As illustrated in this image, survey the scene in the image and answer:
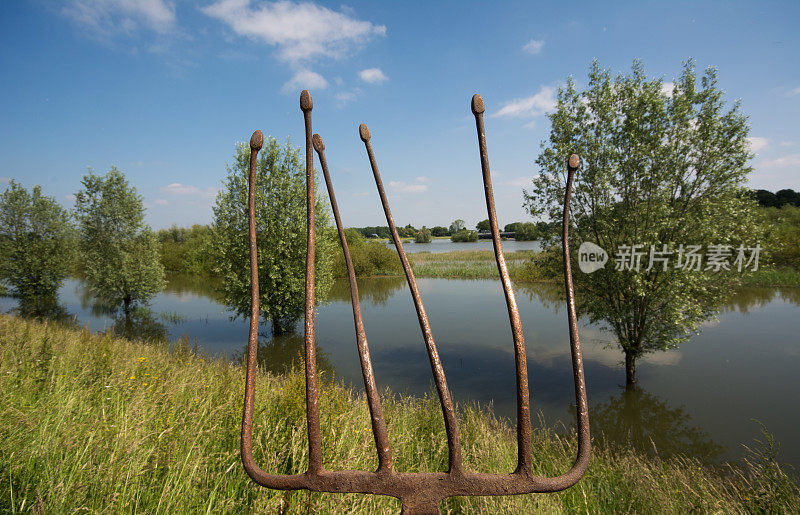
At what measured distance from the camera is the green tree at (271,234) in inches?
584

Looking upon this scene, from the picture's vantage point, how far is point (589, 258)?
11367mm

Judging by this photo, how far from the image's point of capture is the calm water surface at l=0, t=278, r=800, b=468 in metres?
9.88

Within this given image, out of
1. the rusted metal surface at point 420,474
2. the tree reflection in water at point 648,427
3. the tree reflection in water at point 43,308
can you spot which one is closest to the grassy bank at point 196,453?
the rusted metal surface at point 420,474

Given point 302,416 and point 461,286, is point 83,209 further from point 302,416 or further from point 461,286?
point 461,286

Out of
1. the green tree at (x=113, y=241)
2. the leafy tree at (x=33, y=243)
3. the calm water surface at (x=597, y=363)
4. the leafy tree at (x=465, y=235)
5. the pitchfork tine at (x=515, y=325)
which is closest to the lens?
the pitchfork tine at (x=515, y=325)

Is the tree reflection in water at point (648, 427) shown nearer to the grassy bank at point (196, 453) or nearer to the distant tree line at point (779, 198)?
the grassy bank at point (196, 453)

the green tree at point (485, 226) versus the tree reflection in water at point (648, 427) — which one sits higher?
the green tree at point (485, 226)

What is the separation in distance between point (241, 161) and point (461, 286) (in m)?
23.4

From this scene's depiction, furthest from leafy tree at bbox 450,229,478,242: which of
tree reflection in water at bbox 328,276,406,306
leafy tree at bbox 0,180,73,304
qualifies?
leafy tree at bbox 0,180,73,304

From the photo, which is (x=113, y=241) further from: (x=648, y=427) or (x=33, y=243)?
(x=648, y=427)

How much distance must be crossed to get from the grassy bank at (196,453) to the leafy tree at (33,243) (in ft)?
79.6

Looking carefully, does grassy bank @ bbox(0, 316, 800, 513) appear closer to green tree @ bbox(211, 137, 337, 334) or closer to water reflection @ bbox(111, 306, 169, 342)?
green tree @ bbox(211, 137, 337, 334)

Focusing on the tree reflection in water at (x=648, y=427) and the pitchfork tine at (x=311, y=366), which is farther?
the tree reflection in water at (x=648, y=427)

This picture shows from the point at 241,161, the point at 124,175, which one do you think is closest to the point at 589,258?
the point at 241,161
